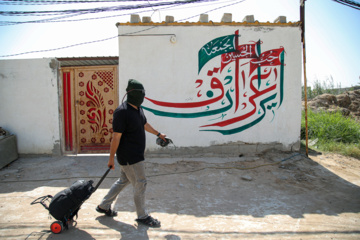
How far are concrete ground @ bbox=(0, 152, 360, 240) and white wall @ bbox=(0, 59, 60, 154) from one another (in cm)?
51

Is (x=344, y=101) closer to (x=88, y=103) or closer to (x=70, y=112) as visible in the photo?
(x=88, y=103)

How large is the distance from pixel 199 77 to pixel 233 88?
2.66 ft

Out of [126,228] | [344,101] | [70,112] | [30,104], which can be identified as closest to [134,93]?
[126,228]

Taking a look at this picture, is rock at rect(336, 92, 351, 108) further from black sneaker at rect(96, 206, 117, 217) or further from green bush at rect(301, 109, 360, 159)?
black sneaker at rect(96, 206, 117, 217)

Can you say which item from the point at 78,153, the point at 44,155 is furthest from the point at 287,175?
the point at 44,155

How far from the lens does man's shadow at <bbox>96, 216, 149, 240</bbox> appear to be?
265cm

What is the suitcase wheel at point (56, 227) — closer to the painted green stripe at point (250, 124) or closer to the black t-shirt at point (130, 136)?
the black t-shirt at point (130, 136)

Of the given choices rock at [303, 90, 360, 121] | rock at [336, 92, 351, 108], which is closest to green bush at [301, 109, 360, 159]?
rock at [303, 90, 360, 121]

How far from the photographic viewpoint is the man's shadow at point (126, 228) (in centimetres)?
265

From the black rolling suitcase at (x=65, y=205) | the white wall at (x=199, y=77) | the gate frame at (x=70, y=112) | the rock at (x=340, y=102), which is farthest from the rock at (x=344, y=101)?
the black rolling suitcase at (x=65, y=205)

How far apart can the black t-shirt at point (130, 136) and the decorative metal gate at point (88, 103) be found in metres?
3.30

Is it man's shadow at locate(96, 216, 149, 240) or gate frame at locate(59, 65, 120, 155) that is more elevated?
gate frame at locate(59, 65, 120, 155)

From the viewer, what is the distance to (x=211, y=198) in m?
3.79

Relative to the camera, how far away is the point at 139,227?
284cm
